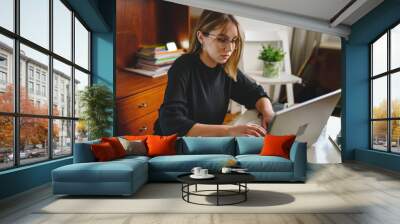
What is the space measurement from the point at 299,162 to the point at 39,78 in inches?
166

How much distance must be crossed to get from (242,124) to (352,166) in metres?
2.51

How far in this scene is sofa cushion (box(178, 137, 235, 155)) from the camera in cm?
671

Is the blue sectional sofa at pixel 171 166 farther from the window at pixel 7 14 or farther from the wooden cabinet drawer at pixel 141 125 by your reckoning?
the wooden cabinet drawer at pixel 141 125

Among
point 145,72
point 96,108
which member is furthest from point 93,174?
point 145,72

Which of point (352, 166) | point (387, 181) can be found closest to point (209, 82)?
point (352, 166)

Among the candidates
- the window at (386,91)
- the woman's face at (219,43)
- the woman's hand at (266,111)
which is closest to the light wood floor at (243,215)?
the window at (386,91)

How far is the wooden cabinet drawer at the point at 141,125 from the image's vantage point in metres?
8.70

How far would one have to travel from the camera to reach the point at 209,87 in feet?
28.7

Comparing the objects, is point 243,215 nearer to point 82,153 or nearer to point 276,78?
point 82,153

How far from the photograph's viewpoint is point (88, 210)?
4.11 metres

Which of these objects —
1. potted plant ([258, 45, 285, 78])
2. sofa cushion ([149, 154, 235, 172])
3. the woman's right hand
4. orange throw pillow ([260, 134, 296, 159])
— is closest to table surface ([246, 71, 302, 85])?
potted plant ([258, 45, 285, 78])

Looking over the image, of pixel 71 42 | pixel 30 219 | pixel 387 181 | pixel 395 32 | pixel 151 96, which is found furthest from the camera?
pixel 151 96

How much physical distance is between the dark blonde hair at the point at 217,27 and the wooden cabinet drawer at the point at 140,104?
1.27 metres

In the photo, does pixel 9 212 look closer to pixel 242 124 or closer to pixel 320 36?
pixel 242 124
